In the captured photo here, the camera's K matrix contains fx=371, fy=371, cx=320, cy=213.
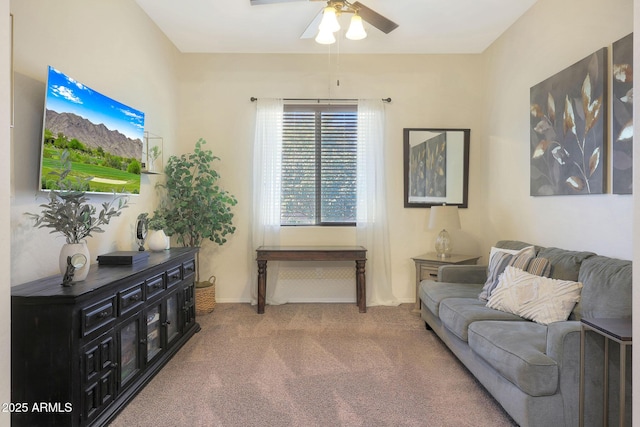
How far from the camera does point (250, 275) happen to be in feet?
14.6

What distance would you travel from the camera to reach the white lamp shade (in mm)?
3973

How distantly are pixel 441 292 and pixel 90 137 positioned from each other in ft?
9.52

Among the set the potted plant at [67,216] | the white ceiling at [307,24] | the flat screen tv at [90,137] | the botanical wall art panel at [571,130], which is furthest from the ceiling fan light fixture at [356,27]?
the potted plant at [67,216]

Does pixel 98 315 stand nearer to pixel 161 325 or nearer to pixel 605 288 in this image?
pixel 161 325

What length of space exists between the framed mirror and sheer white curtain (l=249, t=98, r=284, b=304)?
1.54 meters

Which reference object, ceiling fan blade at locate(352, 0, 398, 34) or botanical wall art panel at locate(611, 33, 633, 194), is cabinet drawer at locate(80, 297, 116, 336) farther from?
botanical wall art panel at locate(611, 33, 633, 194)

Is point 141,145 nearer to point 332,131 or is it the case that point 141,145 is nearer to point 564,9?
point 332,131

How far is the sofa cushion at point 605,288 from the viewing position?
6.52 ft

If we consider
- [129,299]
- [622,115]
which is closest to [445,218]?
[622,115]

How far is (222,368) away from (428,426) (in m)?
1.48

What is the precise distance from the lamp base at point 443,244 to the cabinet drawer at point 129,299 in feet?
9.75

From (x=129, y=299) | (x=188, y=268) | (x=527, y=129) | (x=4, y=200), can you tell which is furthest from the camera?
(x=527, y=129)

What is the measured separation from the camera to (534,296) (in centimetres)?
247

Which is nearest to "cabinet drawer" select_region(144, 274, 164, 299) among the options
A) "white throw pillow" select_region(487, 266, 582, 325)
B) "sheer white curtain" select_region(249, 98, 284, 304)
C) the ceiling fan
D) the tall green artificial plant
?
the tall green artificial plant
